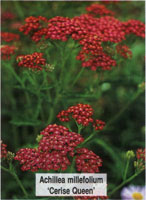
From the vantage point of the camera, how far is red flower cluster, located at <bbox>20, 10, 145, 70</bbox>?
234 cm

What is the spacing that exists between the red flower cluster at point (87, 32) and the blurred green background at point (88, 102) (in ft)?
0.85

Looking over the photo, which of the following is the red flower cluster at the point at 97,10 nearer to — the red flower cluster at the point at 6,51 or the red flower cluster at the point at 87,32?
the red flower cluster at the point at 87,32

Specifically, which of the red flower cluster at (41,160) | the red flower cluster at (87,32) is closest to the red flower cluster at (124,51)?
the red flower cluster at (87,32)

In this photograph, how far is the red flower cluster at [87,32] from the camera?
2336 millimetres

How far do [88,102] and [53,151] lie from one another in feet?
4.41

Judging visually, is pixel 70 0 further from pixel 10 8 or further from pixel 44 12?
pixel 10 8

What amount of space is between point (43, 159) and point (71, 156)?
16 centimetres

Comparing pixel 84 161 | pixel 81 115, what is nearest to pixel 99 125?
pixel 81 115

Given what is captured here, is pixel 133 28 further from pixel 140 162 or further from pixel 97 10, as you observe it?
pixel 140 162

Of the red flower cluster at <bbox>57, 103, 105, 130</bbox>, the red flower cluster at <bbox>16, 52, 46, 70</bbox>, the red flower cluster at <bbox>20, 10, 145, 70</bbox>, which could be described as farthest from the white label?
the red flower cluster at <bbox>20, 10, 145, 70</bbox>

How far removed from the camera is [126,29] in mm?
2818

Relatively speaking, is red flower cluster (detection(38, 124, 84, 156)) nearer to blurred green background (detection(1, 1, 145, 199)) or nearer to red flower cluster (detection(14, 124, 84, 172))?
red flower cluster (detection(14, 124, 84, 172))

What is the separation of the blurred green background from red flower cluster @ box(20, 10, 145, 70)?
261 mm

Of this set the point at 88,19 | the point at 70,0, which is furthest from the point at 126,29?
the point at 70,0
